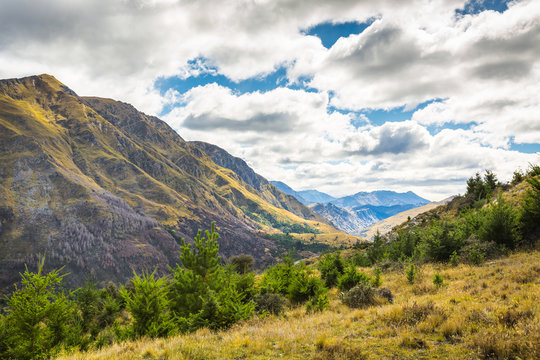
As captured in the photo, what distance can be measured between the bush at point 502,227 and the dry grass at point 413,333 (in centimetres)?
604

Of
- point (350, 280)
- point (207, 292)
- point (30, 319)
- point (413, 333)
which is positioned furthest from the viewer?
point (350, 280)

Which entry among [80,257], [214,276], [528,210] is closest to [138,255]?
[80,257]

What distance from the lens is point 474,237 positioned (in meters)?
19.2

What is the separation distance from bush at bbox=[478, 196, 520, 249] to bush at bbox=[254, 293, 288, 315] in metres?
16.0

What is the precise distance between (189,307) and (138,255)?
20031 centimetres

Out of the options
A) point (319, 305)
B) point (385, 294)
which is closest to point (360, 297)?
point (385, 294)

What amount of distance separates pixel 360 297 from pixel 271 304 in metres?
5.13

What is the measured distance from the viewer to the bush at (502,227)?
17.4 m

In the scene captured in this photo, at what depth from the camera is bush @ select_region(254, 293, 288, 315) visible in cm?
1442

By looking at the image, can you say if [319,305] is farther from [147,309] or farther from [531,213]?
[531,213]

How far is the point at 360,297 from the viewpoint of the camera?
13.3 meters

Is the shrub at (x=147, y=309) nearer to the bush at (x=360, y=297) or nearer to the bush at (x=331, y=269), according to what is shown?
the bush at (x=360, y=297)

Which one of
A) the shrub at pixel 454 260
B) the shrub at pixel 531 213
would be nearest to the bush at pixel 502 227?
the shrub at pixel 531 213

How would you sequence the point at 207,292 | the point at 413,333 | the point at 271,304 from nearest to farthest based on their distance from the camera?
the point at 413,333
the point at 207,292
the point at 271,304
